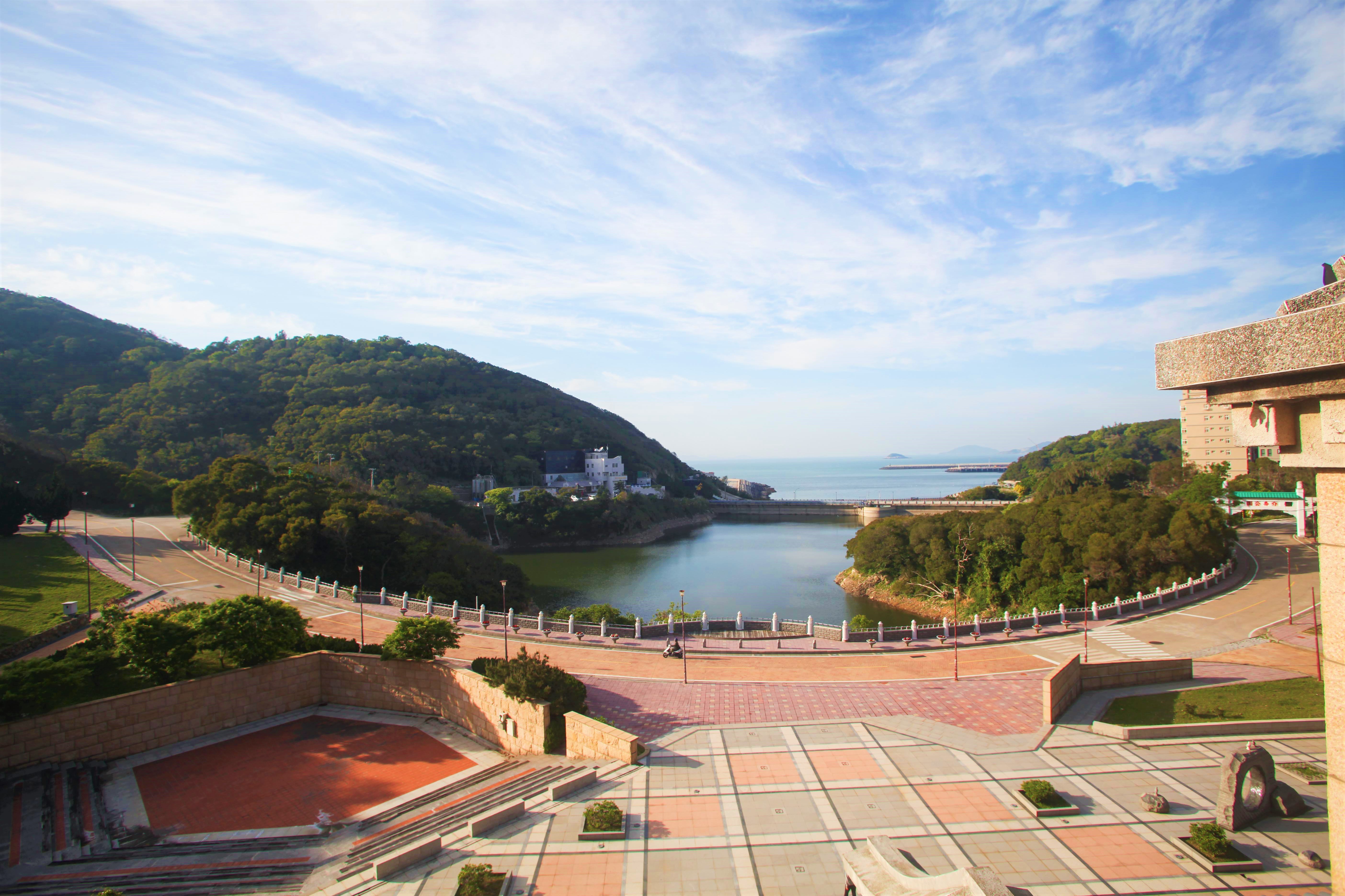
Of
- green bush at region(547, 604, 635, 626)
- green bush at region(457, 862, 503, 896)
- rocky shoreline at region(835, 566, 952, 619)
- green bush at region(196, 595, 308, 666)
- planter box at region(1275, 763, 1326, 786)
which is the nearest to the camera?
green bush at region(457, 862, 503, 896)

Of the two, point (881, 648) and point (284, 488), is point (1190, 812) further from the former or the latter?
point (284, 488)

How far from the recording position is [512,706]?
674 inches

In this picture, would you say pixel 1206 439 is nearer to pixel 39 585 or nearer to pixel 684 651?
pixel 684 651

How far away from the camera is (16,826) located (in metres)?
13.6

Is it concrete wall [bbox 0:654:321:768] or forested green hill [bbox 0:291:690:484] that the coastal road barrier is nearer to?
concrete wall [bbox 0:654:321:768]

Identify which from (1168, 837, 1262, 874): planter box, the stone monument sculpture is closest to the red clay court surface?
(1168, 837, 1262, 874): planter box

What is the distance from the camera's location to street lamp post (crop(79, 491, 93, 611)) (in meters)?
26.5

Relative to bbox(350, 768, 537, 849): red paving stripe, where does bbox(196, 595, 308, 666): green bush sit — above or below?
above

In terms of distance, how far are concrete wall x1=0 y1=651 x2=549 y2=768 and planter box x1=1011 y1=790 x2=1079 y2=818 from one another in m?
10.5

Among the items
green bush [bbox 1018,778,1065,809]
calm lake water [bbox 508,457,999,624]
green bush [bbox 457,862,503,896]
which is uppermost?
green bush [bbox 1018,778,1065,809]

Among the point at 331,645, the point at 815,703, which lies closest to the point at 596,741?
the point at 815,703

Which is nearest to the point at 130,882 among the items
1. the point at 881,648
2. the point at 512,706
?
the point at 512,706

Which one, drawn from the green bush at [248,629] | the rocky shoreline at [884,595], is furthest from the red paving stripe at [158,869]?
the rocky shoreline at [884,595]

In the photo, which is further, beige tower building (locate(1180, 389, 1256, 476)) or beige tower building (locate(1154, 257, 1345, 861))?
beige tower building (locate(1180, 389, 1256, 476))
